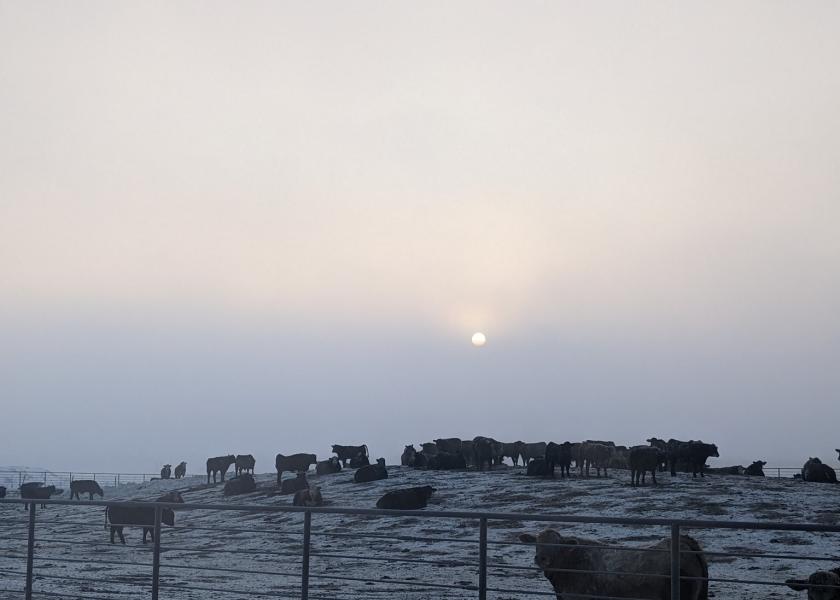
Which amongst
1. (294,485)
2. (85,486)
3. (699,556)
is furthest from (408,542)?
(85,486)

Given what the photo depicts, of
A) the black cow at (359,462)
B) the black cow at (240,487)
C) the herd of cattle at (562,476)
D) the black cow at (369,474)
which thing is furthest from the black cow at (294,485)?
the black cow at (359,462)

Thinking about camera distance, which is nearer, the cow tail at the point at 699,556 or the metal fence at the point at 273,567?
the metal fence at the point at 273,567

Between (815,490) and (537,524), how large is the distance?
1557 cm

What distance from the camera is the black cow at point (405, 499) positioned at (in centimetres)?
3791

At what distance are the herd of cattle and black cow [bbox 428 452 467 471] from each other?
0.06 meters

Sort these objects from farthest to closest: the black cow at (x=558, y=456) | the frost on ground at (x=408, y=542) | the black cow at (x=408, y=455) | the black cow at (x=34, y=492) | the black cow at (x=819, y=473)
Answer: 1. the black cow at (x=408, y=455)
2. the black cow at (x=34, y=492)
3. the black cow at (x=819, y=473)
4. the black cow at (x=558, y=456)
5. the frost on ground at (x=408, y=542)

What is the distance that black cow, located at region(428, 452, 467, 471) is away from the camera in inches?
2152

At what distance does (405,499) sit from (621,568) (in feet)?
85.6

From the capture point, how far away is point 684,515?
30.8m

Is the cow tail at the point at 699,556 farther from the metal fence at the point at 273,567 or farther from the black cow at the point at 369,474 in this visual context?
the black cow at the point at 369,474

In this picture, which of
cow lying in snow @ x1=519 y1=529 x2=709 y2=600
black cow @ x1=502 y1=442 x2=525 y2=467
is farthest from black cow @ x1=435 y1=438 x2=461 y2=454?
cow lying in snow @ x1=519 y1=529 x2=709 y2=600

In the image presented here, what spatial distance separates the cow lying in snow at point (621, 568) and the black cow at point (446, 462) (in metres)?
40.9

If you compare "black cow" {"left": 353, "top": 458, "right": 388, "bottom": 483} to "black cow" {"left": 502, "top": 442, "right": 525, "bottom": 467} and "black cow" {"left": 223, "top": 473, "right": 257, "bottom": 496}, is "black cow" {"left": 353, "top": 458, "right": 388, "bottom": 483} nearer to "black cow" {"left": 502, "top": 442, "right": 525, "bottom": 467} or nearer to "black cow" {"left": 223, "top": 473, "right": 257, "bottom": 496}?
"black cow" {"left": 223, "top": 473, "right": 257, "bottom": 496}

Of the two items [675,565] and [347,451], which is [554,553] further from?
[347,451]
